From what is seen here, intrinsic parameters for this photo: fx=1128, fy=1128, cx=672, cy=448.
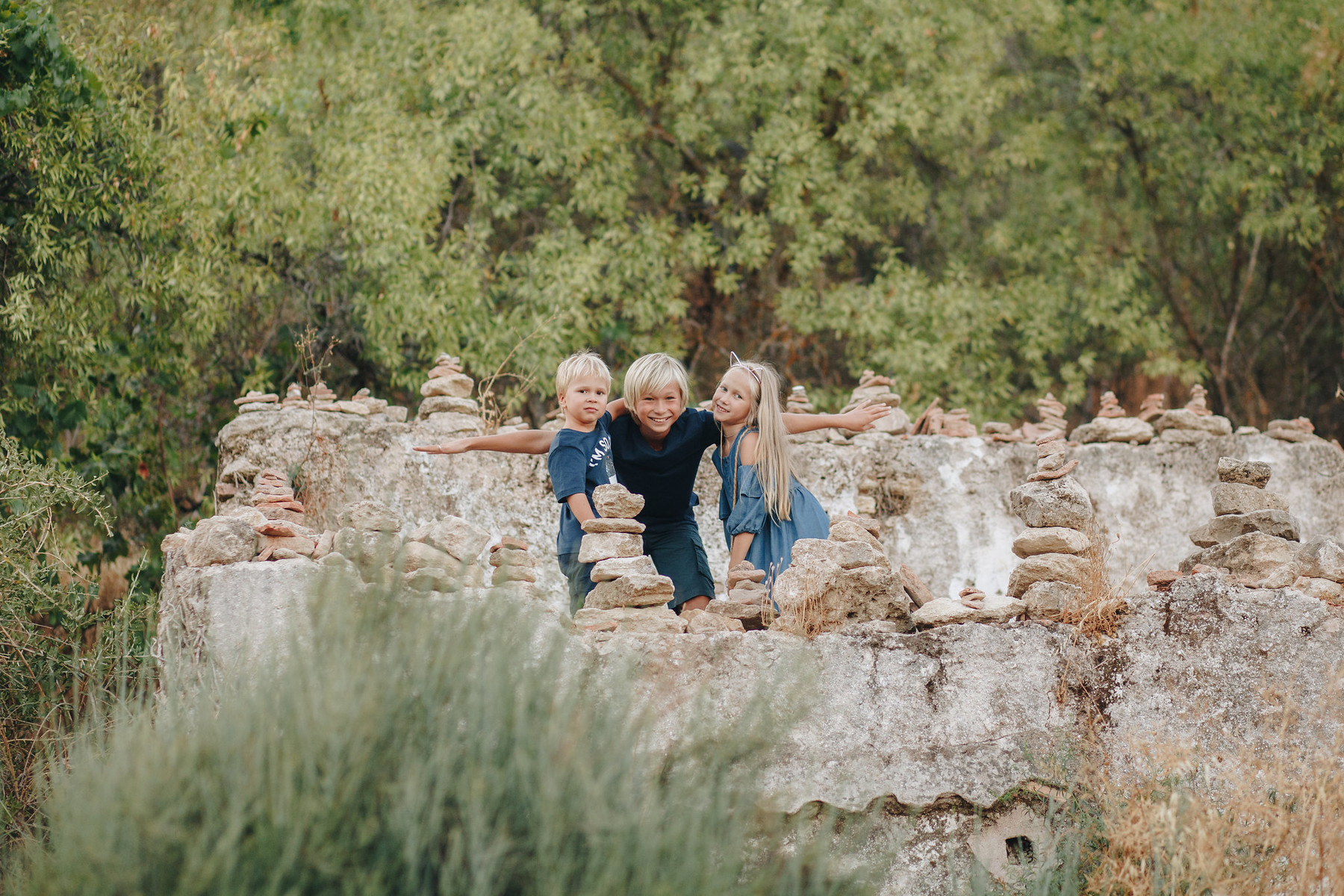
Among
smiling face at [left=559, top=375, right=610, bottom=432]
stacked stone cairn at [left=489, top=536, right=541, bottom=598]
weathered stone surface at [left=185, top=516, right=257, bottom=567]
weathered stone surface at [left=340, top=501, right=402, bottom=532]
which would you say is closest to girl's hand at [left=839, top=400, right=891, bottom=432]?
smiling face at [left=559, top=375, right=610, bottom=432]

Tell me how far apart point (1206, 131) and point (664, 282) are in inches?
226

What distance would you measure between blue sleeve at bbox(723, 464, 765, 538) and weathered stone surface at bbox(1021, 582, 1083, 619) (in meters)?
1.05

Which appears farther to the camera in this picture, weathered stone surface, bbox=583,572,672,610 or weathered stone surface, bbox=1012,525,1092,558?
weathered stone surface, bbox=1012,525,1092,558

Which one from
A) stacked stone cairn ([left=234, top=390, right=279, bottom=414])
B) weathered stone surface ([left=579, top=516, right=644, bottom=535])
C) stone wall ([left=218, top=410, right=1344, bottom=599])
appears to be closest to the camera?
weathered stone surface ([left=579, top=516, right=644, bottom=535])

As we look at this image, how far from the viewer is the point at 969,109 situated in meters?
9.50

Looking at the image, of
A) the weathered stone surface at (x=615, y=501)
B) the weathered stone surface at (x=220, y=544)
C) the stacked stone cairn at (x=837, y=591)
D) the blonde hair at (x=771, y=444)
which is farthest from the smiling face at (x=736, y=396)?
the weathered stone surface at (x=220, y=544)

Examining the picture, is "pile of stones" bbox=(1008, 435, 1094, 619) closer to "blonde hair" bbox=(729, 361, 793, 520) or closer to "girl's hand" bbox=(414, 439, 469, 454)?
"blonde hair" bbox=(729, 361, 793, 520)

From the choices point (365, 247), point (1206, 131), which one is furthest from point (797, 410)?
point (1206, 131)

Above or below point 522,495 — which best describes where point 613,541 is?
below

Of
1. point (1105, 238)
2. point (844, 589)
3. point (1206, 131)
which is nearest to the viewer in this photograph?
point (844, 589)

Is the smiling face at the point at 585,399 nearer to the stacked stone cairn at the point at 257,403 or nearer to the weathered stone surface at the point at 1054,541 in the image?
the weathered stone surface at the point at 1054,541

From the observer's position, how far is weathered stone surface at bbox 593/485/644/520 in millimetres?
3855

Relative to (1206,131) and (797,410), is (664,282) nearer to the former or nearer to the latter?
(797,410)

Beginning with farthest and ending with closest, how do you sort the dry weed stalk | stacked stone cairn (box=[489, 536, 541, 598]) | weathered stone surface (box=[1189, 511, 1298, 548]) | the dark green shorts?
the dark green shorts, weathered stone surface (box=[1189, 511, 1298, 548]), stacked stone cairn (box=[489, 536, 541, 598]), the dry weed stalk
